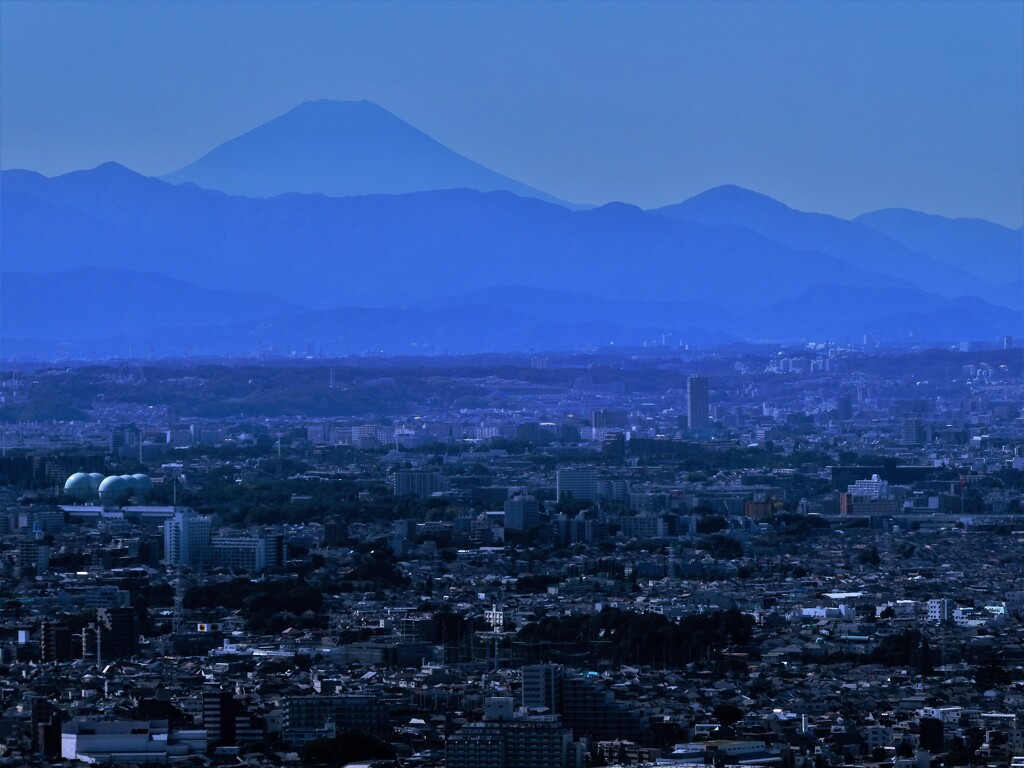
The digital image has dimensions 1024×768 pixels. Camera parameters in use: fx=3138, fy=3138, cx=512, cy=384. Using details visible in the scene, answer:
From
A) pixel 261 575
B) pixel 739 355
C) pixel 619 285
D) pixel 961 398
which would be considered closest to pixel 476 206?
pixel 619 285

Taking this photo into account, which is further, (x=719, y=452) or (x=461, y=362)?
(x=461, y=362)

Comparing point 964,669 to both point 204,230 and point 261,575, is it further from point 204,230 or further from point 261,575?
point 204,230

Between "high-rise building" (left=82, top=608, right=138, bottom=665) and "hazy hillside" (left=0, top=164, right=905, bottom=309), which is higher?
"hazy hillside" (left=0, top=164, right=905, bottom=309)

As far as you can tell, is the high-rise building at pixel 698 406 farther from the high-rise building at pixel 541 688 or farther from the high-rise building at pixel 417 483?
the high-rise building at pixel 541 688

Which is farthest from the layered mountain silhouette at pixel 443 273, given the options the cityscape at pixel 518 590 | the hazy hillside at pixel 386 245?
the cityscape at pixel 518 590

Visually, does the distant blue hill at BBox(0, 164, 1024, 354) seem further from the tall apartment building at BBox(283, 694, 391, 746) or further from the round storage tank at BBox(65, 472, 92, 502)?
the tall apartment building at BBox(283, 694, 391, 746)

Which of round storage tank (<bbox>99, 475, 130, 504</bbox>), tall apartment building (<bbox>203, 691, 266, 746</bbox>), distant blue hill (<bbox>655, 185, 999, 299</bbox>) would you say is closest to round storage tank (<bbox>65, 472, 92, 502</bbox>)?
round storage tank (<bbox>99, 475, 130, 504</bbox>)
